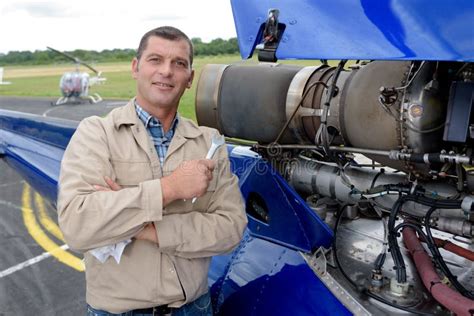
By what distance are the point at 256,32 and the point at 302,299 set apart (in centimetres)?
114

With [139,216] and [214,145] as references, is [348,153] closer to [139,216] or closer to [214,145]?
[214,145]

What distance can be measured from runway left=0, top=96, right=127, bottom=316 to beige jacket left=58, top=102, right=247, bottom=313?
85.8 inches

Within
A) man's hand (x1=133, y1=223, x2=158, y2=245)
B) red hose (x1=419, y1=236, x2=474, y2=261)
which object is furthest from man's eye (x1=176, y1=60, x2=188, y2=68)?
red hose (x1=419, y1=236, x2=474, y2=261)

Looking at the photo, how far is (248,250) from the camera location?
2.39 meters

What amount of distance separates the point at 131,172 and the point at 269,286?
87cm

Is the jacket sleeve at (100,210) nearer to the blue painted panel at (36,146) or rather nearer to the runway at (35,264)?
the blue painted panel at (36,146)

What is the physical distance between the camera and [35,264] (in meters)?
4.51

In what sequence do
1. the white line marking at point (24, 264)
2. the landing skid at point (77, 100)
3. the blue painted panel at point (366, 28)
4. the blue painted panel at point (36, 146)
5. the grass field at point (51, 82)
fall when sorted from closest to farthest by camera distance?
1. the blue painted panel at point (366, 28)
2. the blue painted panel at point (36, 146)
3. the white line marking at point (24, 264)
4. the landing skid at point (77, 100)
5. the grass field at point (51, 82)

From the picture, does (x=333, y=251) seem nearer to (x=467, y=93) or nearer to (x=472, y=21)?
(x=467, y=93)

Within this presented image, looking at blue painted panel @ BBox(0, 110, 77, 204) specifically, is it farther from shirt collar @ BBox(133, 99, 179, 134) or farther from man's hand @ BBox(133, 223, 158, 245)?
man's hand @ BBox(133, 223, 158, 245)

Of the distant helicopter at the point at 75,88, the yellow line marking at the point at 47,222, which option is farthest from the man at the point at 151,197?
the distant helicopter at the point at 75,88

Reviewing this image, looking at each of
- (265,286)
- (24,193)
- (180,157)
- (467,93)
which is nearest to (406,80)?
(467,93)

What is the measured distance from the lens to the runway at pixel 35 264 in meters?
3.76

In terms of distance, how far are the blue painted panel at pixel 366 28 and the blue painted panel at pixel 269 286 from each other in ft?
3.35
